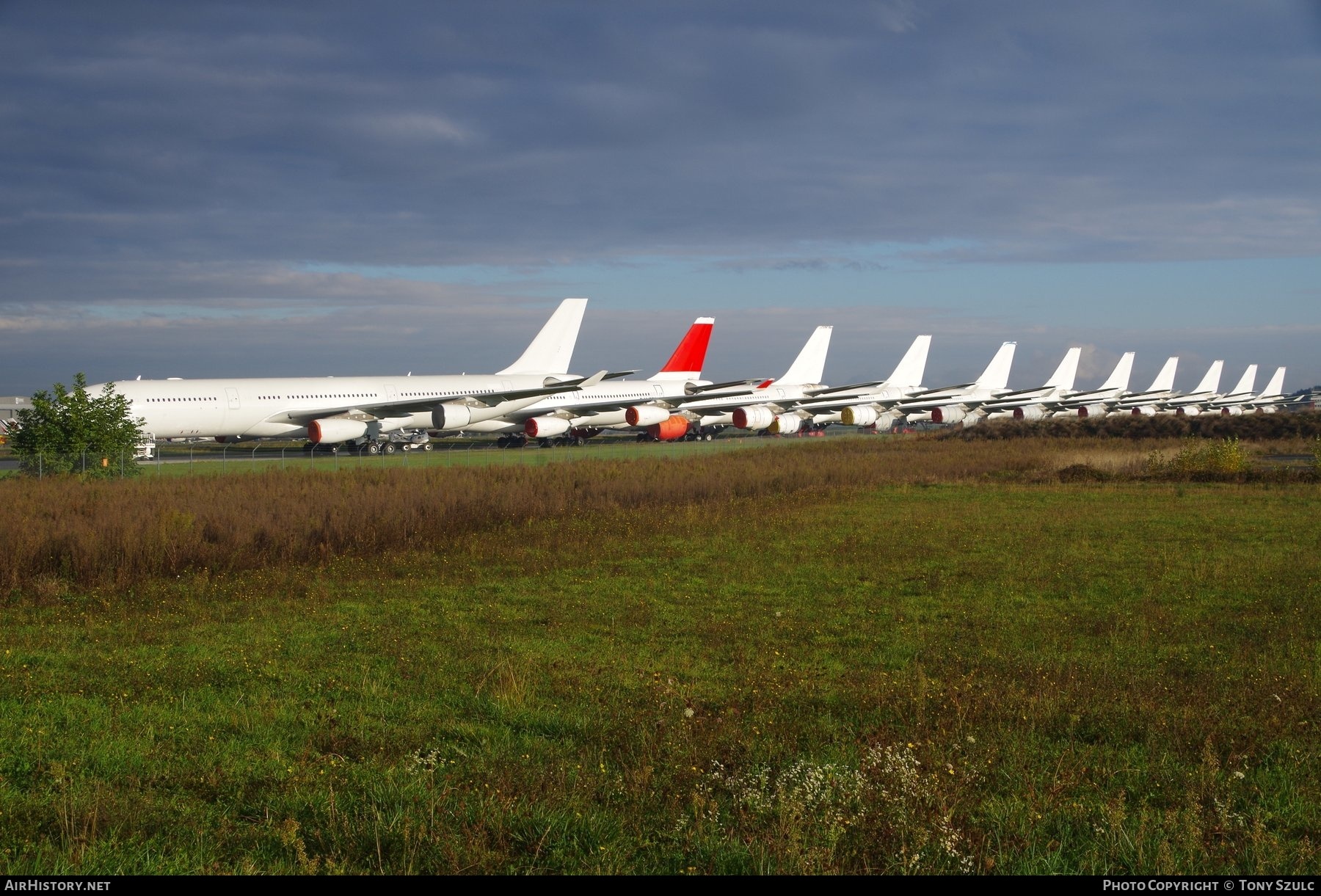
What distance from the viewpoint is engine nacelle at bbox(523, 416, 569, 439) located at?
48.6 metres

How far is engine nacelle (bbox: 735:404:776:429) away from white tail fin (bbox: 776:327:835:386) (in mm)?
12951

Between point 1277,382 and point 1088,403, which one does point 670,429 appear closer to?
point 1088,403

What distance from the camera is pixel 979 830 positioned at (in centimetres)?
523

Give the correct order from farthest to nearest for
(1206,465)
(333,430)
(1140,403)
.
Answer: (1140,403), (333,430), (1206,465)

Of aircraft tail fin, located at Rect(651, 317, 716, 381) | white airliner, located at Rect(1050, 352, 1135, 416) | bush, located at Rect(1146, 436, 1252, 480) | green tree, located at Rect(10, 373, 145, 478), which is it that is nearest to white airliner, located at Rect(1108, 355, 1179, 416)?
white airliner, located at Rect(1050, 352, 1135, 416)

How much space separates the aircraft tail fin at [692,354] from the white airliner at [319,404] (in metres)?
15.6

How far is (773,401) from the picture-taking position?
65125mm

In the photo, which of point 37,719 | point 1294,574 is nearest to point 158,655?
point 37,719

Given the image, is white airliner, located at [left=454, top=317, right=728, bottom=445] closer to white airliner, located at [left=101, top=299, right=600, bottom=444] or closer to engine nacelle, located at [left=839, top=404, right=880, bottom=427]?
white airliner, located at [left=101, top=299, right=600, bottom=444]

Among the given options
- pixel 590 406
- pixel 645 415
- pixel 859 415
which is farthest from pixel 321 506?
pixel 859 415

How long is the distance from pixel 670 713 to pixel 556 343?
52598 millimetres

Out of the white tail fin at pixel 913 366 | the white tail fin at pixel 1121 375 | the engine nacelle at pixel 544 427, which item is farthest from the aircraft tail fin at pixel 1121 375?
the engine nacelle at pixel 544 427

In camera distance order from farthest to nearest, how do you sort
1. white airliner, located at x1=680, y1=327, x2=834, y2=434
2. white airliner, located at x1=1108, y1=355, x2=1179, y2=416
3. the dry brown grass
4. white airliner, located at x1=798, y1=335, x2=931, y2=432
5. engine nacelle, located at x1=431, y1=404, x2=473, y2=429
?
1. white airliner, located at x1=1108, y1=355, x2=1179, y2=416
2. white airliner, located at x1=798, y1=335, x2=931, y2=432
3. white airliner, located at x1=680, y1=327, x2=834, y2=434
4. engine nacelle, located at x1=431, y1=404, x2=473, y2=429
5. the dry brown grass

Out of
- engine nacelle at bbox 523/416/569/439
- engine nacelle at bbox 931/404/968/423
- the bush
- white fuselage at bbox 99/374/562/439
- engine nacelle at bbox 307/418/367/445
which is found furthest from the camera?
engine nacelle at bbox 931/404/968/423
